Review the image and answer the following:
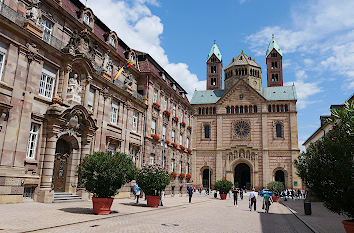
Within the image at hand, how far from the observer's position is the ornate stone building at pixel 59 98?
16375mm

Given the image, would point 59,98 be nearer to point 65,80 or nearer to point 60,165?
point 65,80

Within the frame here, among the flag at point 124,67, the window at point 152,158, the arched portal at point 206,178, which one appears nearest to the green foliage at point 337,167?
the flag at point 124,67

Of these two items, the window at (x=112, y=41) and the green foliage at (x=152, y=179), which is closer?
the green foliage at (x=152, y=179)

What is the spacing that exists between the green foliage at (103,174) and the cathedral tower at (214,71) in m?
64.7

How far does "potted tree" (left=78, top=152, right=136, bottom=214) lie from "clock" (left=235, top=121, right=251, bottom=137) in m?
49.7

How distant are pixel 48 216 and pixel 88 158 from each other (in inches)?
144

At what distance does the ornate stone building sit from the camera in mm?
16375

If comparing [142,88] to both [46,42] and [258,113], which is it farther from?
[258,113]

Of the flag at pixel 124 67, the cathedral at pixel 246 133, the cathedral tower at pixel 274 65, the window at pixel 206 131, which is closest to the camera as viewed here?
the flag at pixel 124 67

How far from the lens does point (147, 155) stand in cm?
3033

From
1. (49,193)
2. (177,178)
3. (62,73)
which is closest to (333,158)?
(49,193)

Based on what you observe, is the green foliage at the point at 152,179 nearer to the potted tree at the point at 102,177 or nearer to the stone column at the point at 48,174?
the potted tree at the point at 102,177

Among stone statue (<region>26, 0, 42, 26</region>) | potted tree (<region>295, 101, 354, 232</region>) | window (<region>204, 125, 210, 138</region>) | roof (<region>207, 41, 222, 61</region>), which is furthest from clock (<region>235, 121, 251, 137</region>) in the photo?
potted tree (<region>295, 101, 354, 232</region>)

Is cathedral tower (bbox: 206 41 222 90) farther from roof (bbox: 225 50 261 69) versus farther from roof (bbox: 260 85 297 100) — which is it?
roof (bbox: 260 85 297 100)
